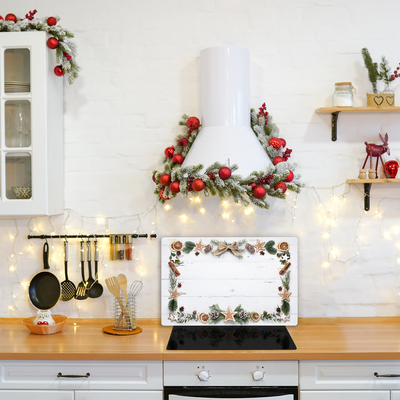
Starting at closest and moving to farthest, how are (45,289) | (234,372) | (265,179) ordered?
1. (234,372)
2. (265,179)
3. (45,289)

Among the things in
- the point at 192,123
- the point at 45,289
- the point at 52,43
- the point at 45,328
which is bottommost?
the point at 45,328

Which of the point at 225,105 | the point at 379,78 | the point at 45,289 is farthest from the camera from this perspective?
the point at 45,289

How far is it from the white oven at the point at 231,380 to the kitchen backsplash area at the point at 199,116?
0.50 metres

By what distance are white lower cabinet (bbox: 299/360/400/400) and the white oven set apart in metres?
0.06

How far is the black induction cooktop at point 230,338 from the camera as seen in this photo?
6.55 feet

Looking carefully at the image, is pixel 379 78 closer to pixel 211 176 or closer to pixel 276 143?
pixel 276 143

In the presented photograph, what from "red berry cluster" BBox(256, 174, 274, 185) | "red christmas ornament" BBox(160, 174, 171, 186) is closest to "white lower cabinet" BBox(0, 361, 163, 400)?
"red christmas ornament" BBox(160, 174, 171, 186)

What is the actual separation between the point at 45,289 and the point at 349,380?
157 centimetres

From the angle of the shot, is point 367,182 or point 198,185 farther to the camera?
point 367,182

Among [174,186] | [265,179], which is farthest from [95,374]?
[265,179]

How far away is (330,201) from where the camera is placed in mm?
2383

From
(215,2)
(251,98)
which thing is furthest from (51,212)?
(215,2)

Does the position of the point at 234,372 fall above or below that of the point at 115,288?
below

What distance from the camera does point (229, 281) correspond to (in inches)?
92.4
